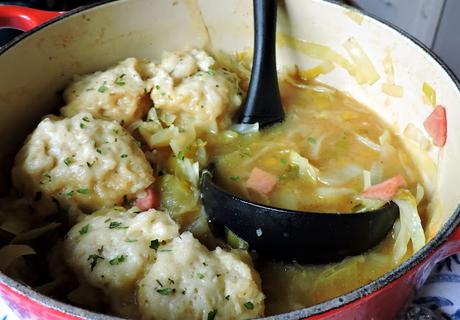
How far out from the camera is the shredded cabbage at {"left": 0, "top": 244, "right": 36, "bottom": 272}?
0.98 m

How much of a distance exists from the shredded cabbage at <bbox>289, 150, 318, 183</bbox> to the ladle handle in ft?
0.43

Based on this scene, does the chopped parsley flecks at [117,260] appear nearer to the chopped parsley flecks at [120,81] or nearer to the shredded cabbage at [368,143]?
the chopped parsley flecks at [120,81]

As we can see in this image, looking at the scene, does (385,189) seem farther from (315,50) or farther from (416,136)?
(315,50)

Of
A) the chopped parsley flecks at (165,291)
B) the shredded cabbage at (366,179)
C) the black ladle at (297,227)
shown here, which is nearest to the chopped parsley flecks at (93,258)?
the chopped parsley flecks at (165,291)

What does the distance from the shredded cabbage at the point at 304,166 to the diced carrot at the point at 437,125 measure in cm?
26

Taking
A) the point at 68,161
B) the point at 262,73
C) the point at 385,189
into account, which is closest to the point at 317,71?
the point at 262,73

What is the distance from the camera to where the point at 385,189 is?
122 centimetres

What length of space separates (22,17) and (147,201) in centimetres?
50

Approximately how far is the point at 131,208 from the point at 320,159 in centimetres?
45

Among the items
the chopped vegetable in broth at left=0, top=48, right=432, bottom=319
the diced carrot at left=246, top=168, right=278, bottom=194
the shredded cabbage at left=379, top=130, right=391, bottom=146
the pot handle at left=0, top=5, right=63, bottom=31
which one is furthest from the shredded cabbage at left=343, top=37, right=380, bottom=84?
the pot handle at left=0, top=5, right=63, bottom=31

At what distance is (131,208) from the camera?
1.12m

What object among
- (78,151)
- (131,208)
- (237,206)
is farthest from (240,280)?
(78,151)

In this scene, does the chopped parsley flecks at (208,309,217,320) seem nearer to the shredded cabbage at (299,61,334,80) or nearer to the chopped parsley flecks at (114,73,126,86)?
the chopped parsley flecks at (114,73,126,86)

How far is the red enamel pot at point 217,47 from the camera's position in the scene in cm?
121
